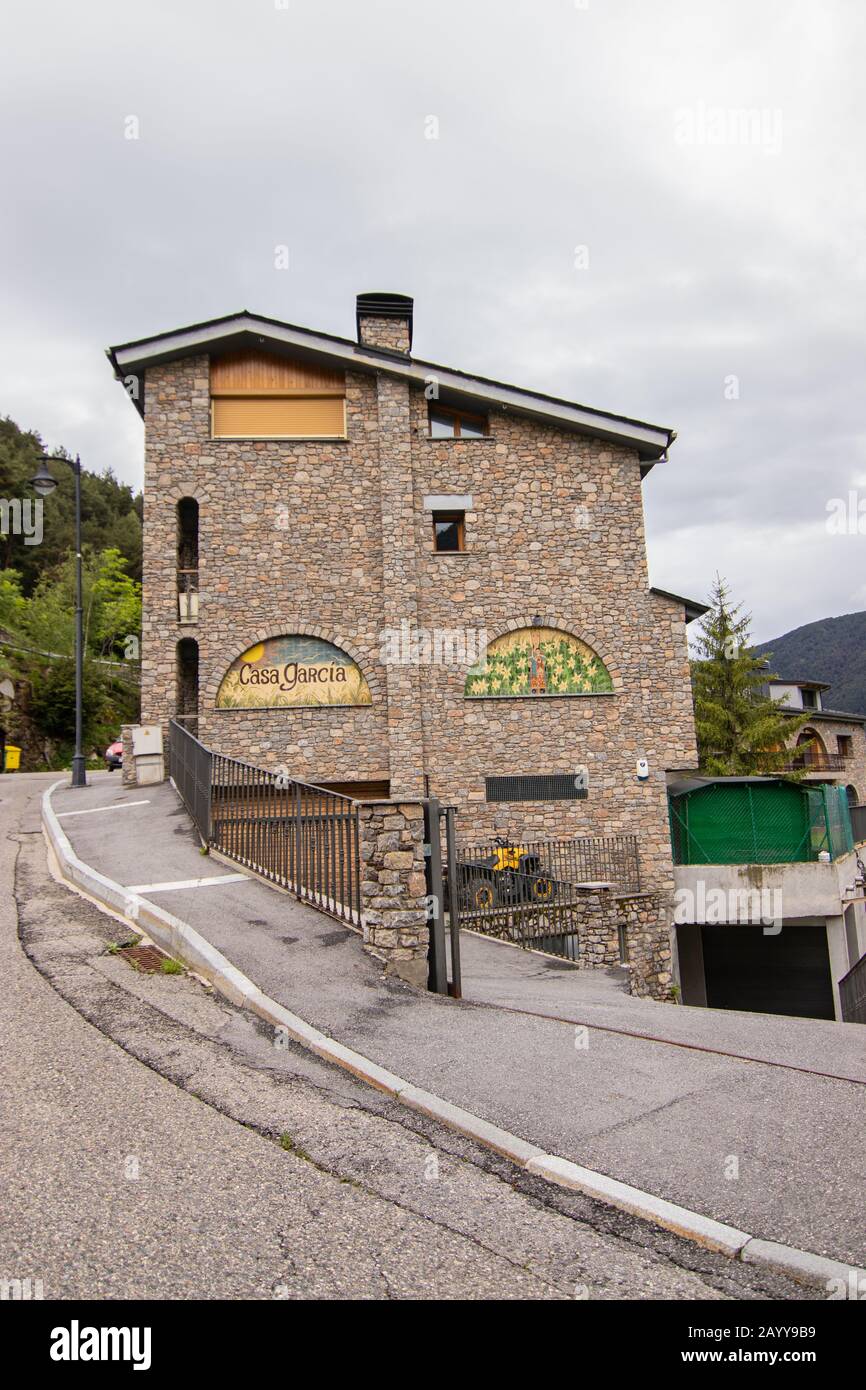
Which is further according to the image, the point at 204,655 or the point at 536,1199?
the point at 204,655

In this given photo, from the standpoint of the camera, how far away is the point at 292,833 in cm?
1027

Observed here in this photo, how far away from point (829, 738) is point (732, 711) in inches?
767

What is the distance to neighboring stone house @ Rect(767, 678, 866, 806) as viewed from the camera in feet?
143

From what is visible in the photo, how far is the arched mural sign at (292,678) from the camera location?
18984mm

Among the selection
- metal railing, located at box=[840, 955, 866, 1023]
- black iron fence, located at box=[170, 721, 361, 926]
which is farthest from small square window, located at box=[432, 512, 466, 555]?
metal railing, located at box=[840, 955, 866, 1023]

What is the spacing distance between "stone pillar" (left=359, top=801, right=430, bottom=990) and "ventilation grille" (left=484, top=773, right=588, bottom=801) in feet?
36.5

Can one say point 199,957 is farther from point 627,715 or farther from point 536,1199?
point 627,715

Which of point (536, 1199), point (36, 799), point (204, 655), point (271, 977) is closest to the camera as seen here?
point (536, 1199)

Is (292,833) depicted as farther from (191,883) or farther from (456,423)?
(456,423)

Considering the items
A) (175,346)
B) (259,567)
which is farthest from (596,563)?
(175,346)

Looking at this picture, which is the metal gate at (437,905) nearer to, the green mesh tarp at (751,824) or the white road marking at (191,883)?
the white road marking at (191,883)

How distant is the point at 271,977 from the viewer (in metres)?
7.19

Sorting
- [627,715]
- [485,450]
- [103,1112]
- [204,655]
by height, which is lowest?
[103,1112]

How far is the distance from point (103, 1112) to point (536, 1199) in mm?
2313
